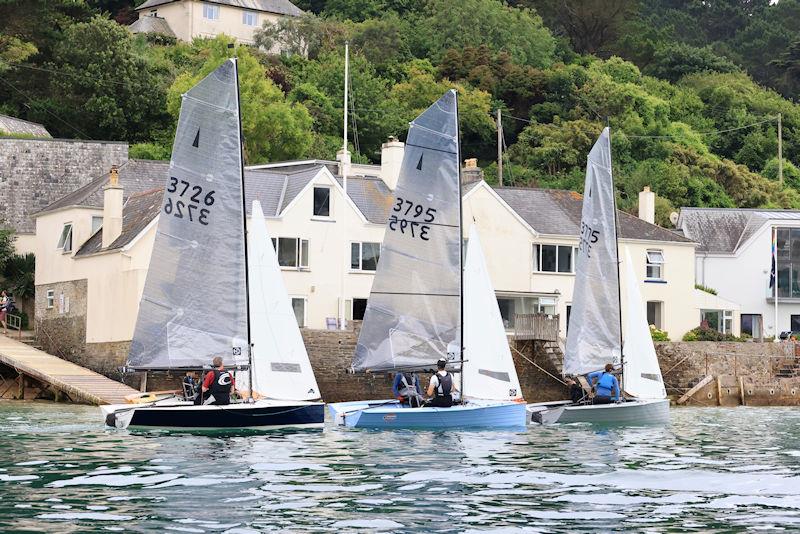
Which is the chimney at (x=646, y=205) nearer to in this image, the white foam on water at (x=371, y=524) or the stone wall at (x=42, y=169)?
the stone wall at (x=42, y=169)

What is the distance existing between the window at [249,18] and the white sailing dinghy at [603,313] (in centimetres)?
7922

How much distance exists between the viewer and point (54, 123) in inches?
3585

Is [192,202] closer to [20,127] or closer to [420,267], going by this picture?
[420,267]

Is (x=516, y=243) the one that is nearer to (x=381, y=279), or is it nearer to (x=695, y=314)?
(x=695, y=314)

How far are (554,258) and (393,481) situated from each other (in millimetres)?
41449

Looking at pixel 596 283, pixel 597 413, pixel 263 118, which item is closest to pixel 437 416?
pixel 597 413

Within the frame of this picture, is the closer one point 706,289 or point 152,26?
point 706,289

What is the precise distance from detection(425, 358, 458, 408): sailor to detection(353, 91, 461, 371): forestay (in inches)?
58.9

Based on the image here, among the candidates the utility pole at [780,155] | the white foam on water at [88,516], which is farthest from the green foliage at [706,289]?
the white foam on water at [88,516]

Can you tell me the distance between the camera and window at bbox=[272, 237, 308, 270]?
62031 mm

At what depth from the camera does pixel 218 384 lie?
3666 cm

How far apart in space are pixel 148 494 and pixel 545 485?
7019 mm

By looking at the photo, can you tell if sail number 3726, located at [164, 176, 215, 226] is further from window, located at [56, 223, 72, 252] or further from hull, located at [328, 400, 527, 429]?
window, located at [56, 223, 72, 252]

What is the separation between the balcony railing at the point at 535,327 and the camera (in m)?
60.7
